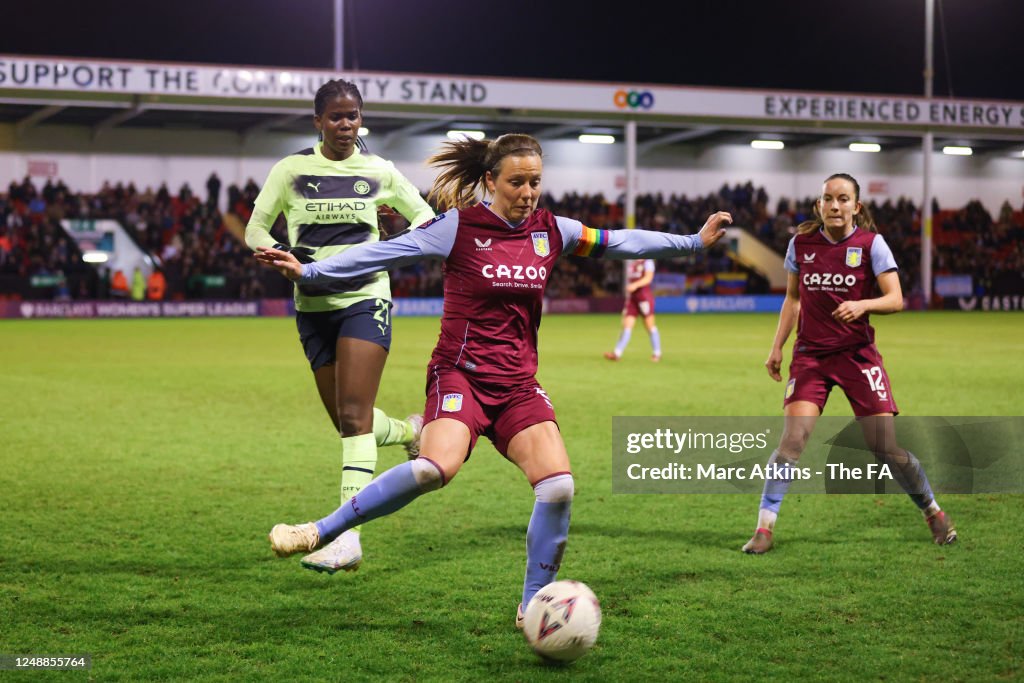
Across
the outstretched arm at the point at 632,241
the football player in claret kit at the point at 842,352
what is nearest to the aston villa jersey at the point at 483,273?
the outstretched arm at the point at 632,241

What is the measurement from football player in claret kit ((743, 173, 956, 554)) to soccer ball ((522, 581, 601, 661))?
79.3 inches

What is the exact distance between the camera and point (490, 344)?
4.68 metres

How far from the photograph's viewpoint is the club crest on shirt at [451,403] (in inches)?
179

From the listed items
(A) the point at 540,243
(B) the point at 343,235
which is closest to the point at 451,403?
(A) the point at 540,243

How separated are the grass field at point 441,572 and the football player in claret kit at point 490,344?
45 cm

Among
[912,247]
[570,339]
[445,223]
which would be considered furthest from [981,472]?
[912,247]

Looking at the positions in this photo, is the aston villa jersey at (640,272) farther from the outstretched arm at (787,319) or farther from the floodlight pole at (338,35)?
the floodlight pole at (338,35)

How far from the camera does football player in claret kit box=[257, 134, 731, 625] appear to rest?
445cm

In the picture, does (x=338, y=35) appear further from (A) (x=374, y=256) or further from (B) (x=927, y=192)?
(A) (x=374, y=256)

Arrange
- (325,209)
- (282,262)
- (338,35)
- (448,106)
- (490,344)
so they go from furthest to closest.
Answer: (448,106)
(338,35)
(325,209)
(490,344)
(282,262)

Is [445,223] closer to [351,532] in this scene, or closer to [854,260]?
[351,532]

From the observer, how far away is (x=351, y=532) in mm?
5547

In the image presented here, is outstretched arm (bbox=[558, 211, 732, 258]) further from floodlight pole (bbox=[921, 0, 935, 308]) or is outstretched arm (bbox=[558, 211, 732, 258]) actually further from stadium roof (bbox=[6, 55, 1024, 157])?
floodlight pole (bbox=[921, 0, 935, 308])

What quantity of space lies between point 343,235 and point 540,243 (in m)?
1.68
